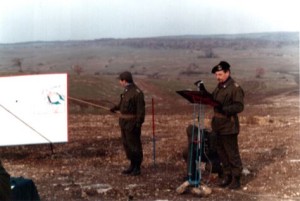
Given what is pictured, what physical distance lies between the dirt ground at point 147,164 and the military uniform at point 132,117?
1.15 feet

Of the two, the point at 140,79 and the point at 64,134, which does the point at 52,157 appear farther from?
the point at 140,79

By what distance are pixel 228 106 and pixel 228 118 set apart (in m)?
0.17

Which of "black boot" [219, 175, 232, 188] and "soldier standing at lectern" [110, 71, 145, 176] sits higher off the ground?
"soldier standing at lectern" [110, 71, 145, 176]

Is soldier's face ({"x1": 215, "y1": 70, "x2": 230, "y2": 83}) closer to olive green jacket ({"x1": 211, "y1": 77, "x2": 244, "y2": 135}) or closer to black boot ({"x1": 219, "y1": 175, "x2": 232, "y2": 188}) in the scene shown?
olive green jacket ({"x1": 211, "y1": 77, "x2": 244, "y2": 135})

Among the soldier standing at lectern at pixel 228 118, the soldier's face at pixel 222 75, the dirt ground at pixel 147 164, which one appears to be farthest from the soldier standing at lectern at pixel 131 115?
the soldier's face at pixel 222 75

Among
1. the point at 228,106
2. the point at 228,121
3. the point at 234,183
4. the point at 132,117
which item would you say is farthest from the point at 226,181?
the point at 132,117

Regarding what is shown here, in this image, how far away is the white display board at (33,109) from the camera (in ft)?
28.3

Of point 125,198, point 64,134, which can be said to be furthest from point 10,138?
point 125,198

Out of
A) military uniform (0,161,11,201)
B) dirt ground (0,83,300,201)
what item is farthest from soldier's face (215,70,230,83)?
military uniform (0,161,11,201)

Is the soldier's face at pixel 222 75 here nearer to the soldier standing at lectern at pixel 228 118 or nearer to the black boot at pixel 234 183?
the soldier standing at lectern at pixel 228 118

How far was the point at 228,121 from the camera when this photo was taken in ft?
21.2

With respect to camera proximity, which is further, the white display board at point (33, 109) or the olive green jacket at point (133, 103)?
the white display board at point (33, 109)

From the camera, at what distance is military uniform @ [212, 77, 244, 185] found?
639cm

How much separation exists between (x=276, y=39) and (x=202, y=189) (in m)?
5.10
